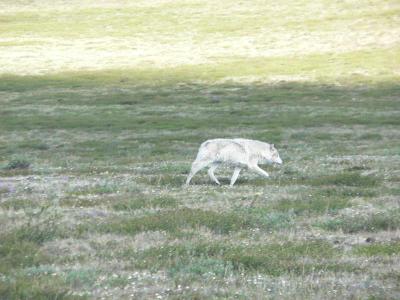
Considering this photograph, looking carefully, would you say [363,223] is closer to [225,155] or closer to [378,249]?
[378,249]

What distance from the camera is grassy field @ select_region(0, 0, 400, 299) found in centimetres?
1139

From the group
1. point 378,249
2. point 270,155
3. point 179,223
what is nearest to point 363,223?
point 378,249

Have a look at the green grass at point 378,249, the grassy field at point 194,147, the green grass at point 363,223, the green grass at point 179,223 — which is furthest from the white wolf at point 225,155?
the green grass at point 378,249

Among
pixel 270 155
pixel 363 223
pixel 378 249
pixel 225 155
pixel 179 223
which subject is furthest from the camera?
pixel 270 155

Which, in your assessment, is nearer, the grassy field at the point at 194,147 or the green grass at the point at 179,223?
the grassy field at the point at 194,147

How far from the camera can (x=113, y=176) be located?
1027 inches

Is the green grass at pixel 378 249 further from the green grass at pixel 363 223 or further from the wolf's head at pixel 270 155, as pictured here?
the wolf's head at pixel 270 155

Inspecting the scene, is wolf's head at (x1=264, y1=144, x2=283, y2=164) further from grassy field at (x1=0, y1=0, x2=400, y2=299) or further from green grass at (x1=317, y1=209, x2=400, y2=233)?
green grass at (x1=317, y1=209, x2=400, y2=233)

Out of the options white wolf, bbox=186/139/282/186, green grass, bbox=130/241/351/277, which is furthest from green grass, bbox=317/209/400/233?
white wolf, bbox=186/139/282/186

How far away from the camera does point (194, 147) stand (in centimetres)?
4922

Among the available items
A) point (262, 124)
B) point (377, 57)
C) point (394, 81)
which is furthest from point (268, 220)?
point (377, 57)

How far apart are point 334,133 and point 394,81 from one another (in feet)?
107

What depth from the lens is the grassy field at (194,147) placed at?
37.4 ft

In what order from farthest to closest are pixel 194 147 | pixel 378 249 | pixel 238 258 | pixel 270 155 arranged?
1. pixel 194 147
2. pixel 270 155
3. pixel 378 249
4. pixel 238 258
